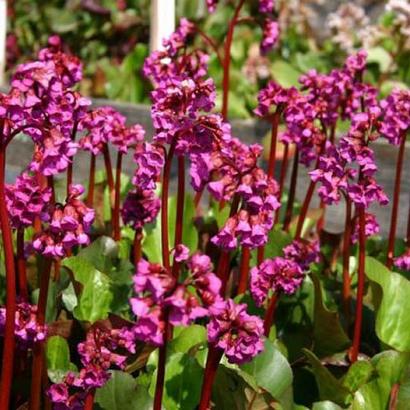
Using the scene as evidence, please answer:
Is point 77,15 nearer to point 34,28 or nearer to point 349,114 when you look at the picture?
point 34,28

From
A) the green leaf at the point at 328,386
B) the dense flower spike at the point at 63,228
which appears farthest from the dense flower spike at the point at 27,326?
the green leaf at the point at 328,386

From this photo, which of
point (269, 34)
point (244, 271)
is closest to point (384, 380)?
point (244, 271)

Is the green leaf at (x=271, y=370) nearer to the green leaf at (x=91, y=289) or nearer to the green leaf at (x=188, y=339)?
the green leaf at (x=188, y=339)

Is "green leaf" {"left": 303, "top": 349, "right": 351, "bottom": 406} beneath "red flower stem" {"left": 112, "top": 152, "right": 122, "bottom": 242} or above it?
beneath

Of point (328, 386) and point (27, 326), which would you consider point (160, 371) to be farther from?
point (328, 386)

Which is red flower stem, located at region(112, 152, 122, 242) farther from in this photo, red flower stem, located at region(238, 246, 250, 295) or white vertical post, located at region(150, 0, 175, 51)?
white vertical post, located at region(150, 0, 175, 51)

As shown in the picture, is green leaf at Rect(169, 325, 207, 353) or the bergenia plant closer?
the bergenia plant

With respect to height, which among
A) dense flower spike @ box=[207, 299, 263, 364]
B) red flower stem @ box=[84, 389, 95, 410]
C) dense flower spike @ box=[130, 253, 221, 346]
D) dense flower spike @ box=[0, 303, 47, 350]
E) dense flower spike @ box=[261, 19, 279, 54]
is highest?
dense flower spike @ box=[261, 19, 279, 54]

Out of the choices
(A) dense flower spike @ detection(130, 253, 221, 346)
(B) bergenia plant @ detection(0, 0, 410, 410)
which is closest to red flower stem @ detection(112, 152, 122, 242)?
(B) bergenia plant @ detection(0, 0, 410, 410)
